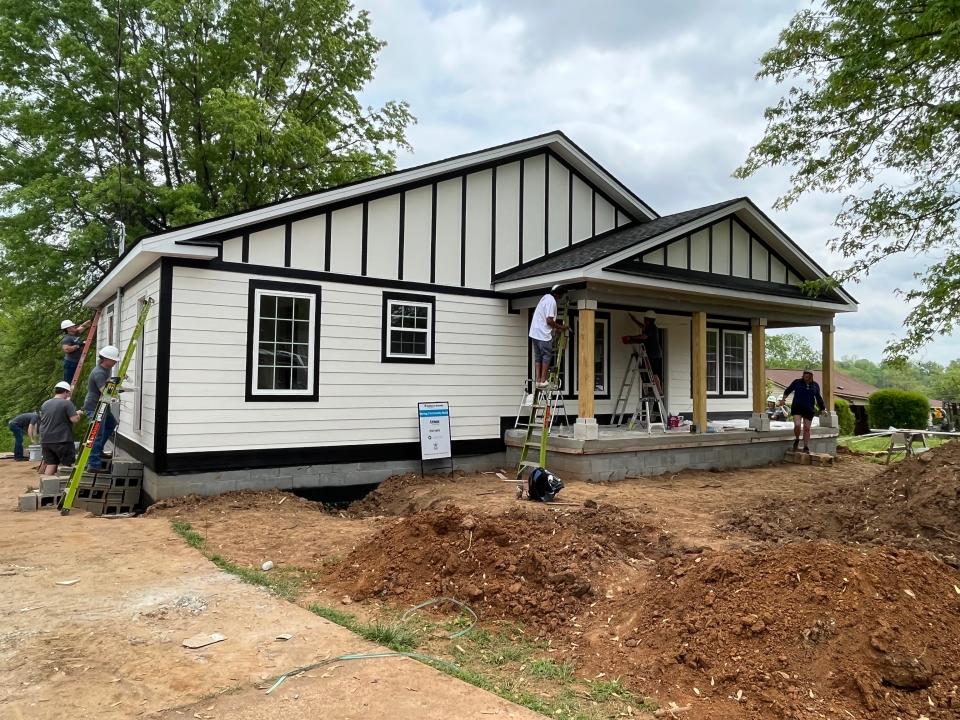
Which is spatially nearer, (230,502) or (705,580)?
(705,580)

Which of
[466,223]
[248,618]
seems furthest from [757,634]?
[466,223]

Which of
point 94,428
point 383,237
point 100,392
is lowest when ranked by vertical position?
point 94,428

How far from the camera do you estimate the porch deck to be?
1050 cm

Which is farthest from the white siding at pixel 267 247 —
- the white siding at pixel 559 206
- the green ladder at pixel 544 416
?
the white siding at pixel 559 206

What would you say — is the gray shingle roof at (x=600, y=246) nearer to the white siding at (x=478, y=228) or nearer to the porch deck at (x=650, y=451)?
the white siding at (x=478, y=228)

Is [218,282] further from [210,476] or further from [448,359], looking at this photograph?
[448,359]

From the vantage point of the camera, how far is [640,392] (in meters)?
13.1

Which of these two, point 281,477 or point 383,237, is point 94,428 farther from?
point 383,237

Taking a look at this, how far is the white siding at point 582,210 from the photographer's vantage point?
13.5m

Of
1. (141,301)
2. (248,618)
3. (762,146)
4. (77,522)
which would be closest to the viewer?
(248,618)

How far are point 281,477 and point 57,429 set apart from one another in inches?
146

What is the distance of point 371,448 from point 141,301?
446cm

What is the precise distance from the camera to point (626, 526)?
632 centimetres

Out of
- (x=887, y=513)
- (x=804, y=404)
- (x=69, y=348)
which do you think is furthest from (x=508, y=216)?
(x=69, y=348)
